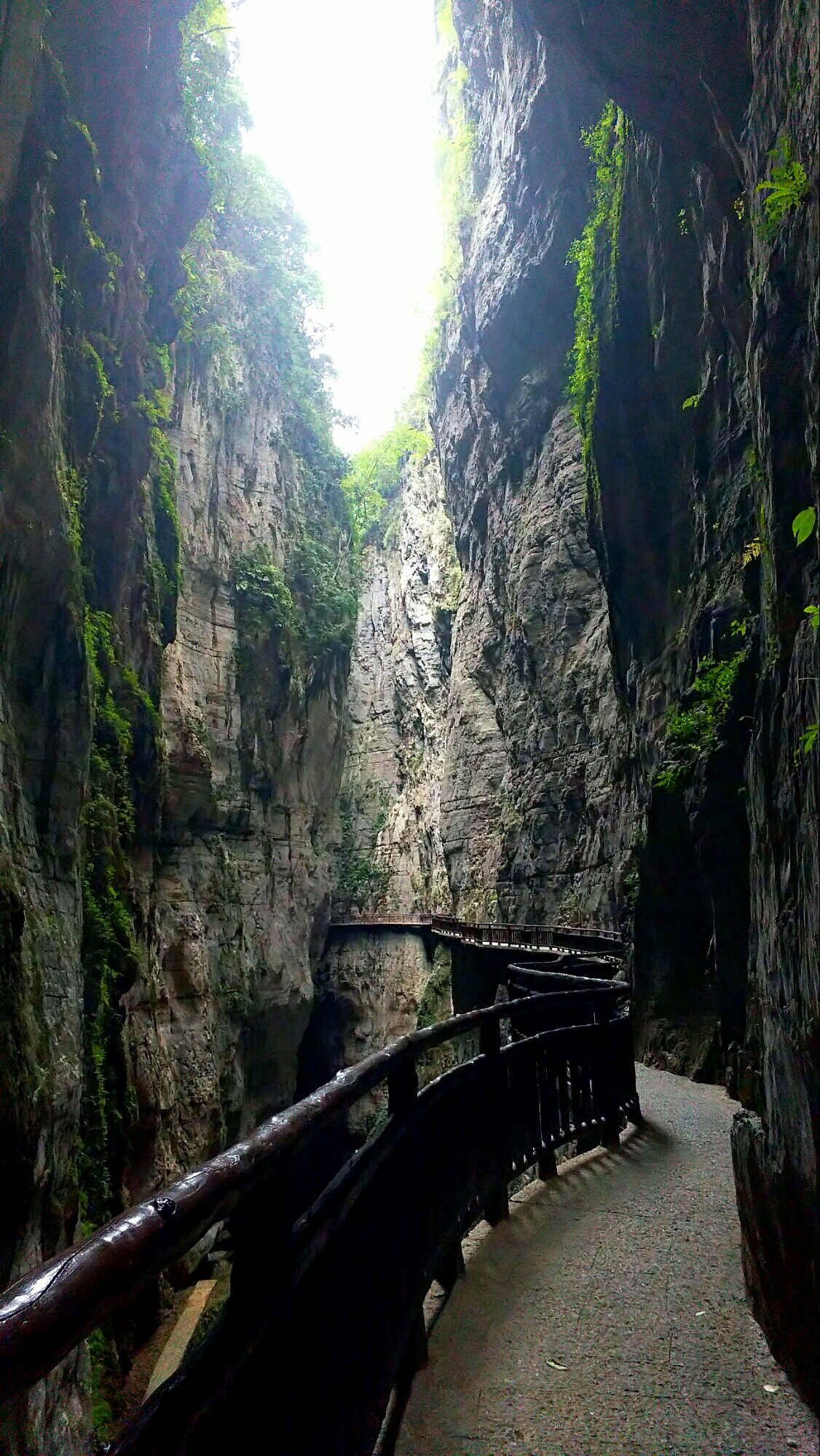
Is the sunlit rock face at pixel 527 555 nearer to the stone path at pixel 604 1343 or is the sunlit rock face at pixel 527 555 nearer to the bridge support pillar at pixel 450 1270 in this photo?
the stone path at pixel 604 1343

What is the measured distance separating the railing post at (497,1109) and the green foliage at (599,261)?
14.4m

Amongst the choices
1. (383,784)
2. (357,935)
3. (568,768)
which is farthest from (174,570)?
(383,784)

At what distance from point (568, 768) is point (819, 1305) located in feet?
73.5

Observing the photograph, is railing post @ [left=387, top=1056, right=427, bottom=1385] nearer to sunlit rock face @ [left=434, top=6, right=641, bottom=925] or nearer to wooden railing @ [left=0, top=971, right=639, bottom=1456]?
wooden railing @ [left=0, top=971, right=639, bottom=1456]

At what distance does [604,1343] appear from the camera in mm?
3496

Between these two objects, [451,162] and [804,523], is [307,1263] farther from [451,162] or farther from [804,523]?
[451,162]

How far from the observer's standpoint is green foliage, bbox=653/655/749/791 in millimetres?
10789

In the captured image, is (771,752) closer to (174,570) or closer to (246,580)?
(174,570)

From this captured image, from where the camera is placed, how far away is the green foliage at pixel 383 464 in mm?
42656

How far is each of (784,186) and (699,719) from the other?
8312 millimetres

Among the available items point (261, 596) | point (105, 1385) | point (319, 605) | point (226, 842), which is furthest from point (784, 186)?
point (319, 605)

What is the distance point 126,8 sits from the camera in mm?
10578

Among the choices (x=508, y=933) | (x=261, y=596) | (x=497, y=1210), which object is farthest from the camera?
(x=261, y=596)

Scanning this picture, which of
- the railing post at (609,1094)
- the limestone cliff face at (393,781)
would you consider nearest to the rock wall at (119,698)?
the railing post at (609,1094)
